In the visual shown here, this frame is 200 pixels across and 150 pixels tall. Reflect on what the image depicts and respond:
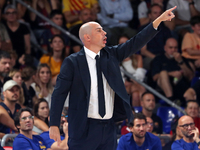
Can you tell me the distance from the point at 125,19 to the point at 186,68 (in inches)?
69.4

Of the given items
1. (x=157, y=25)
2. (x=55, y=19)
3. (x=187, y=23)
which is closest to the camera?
(x=157, y=25)

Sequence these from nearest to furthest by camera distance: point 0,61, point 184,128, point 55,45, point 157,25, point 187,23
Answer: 1. point 157,25
2. point 184,128
3. point 0,61
4. point 55,45
5. point 187,23

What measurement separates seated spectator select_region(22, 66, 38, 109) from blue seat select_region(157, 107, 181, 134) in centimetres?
204

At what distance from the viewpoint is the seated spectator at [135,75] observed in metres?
6.33

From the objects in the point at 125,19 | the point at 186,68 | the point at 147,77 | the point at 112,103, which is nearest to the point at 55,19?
the point at 125,19

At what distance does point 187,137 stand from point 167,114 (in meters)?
1.27

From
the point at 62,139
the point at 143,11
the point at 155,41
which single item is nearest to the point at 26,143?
the point at 62,139

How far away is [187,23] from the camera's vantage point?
7.57m

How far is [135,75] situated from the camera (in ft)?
21.1

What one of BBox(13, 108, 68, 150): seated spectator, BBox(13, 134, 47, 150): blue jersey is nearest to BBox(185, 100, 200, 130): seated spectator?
BBox(13, 108, 68, 150): seated spectator

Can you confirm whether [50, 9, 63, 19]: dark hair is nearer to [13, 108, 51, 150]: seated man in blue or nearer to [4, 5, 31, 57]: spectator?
[4, 5, 31, 57]: spectator

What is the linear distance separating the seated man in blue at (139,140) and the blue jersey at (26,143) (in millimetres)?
1002

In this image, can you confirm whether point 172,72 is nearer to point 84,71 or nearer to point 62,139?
point 62,139

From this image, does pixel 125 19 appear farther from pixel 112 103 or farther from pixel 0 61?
pixel 112 103
